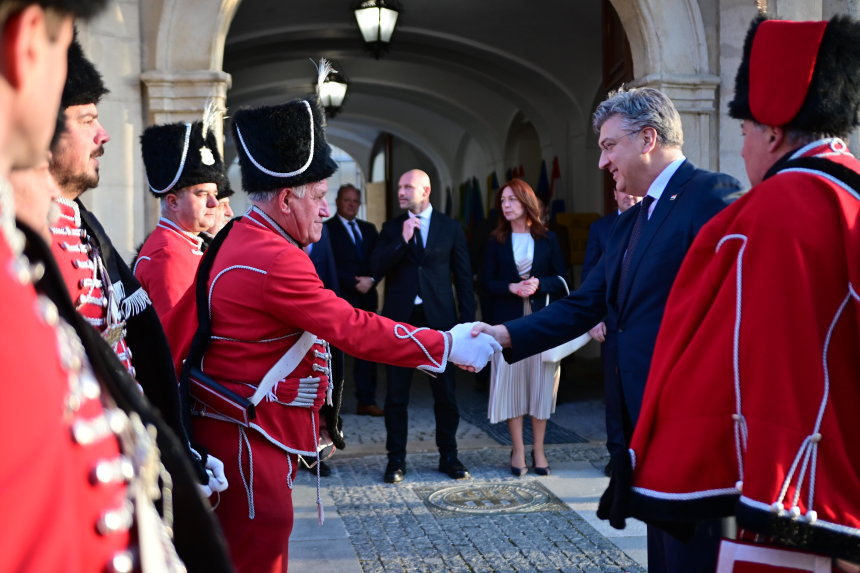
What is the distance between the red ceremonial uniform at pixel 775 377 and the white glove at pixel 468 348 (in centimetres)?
93

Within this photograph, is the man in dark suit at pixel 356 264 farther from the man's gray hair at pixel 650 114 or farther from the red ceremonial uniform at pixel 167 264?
the man's gray hair at pixel 650 114

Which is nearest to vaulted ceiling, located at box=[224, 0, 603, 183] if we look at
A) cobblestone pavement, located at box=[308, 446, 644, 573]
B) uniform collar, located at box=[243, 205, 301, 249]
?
cobblestone pavement, located at box=[308, 446, 644, 573]

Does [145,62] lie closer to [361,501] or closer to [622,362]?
[361,501]

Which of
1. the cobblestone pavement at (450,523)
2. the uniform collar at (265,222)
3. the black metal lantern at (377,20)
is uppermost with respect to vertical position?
the black metal lantern at (377,20)

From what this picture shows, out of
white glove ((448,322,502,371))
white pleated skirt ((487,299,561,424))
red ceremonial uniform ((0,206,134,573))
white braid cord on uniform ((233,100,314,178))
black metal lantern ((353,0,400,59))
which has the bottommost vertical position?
white pleated skirt ((487,299,561,424))

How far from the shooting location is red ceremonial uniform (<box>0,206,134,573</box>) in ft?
2.83

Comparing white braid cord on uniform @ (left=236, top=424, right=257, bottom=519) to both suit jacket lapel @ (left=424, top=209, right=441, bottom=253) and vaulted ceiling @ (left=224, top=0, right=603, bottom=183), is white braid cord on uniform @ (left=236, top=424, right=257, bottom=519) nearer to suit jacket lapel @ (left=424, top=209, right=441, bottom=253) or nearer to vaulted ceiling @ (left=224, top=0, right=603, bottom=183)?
suit jacket lapel @ (left=424, top=209, right=441, bottom=253)

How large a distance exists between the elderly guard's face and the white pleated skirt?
319cm

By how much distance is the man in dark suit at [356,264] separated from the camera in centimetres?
792

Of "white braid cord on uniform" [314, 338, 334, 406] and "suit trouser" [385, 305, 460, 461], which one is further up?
"white braid cord on uniform" [314, 338, 334, 406]

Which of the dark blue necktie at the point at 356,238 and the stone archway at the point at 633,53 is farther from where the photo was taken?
the dark blue necktie at the point at 356,238

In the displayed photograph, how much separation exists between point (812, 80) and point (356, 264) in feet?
20.1

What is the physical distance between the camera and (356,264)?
8.13 meters

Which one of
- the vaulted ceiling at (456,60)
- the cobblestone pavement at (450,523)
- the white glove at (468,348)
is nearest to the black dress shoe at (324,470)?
the cobblestone pavement at (450,523)
